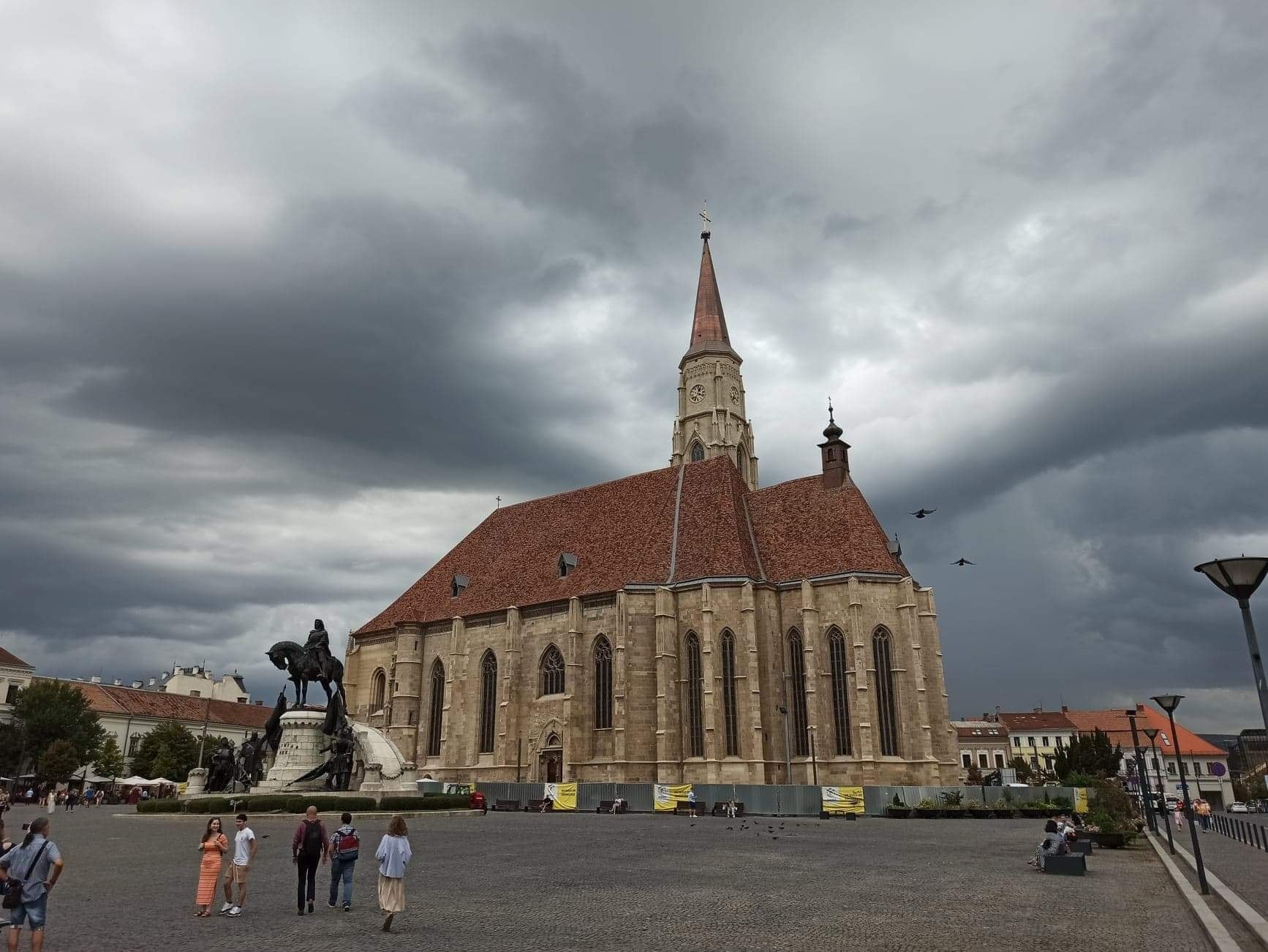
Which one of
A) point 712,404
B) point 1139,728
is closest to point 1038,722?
point 1139,728

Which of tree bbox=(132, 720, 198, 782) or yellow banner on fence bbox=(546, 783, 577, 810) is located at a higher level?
tree bbox=(132, 720, 198, 782)

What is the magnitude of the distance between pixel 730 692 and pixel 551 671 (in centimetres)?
1105

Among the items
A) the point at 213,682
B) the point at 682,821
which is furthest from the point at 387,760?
the point at 213,682

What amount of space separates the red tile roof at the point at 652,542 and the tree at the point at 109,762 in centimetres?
2391

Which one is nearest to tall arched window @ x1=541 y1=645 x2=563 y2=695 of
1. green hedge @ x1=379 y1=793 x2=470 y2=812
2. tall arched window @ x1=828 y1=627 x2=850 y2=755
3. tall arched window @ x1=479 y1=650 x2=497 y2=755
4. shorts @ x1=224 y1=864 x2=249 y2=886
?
tall arched window @ x1=479 y1=650 x2=497 y2=755

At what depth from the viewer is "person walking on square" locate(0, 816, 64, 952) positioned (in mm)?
8398

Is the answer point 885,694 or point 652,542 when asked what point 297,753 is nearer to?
point 652,542

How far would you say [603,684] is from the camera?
46.6 metres

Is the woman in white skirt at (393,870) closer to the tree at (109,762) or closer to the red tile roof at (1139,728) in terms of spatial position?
the tree at (109,762)

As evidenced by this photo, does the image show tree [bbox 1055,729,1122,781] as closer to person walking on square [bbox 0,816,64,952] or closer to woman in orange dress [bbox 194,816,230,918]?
woman in orange dress [bbox 194,816,230,918]

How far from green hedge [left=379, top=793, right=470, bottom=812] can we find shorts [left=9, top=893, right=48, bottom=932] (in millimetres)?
21441

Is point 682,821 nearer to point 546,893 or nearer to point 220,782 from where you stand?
point 220,782

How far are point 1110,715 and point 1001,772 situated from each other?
4665cm

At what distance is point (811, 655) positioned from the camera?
42.2 m
